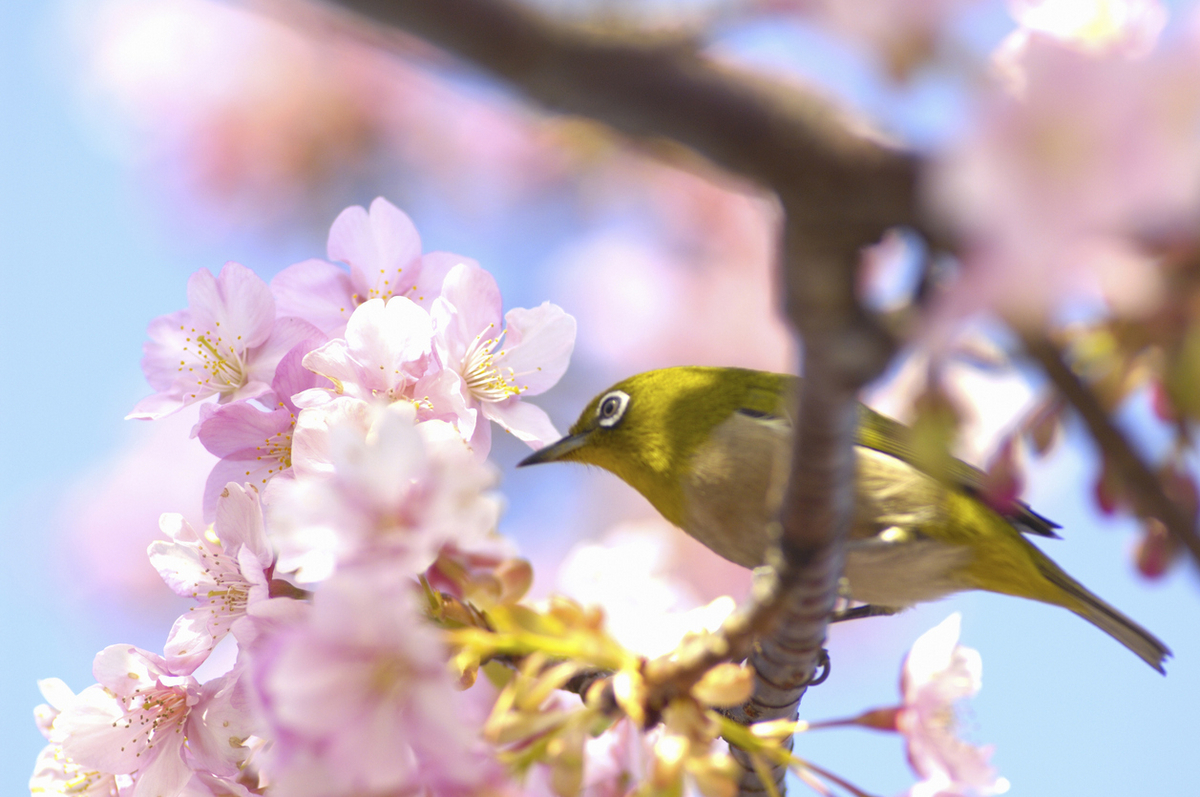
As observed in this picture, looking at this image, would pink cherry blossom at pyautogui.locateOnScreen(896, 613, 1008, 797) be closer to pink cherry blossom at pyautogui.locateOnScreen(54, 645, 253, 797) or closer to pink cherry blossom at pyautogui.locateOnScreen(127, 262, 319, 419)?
pink cherry blossom at pyautogui.locateOnScreen(54, 645, 253, 797)

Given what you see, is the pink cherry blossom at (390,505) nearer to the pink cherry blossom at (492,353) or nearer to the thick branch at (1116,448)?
the pink cherry blossom at (492,353)

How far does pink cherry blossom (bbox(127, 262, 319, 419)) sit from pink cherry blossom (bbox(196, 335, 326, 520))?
0.04 metres

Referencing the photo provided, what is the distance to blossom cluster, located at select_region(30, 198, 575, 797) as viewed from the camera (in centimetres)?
100

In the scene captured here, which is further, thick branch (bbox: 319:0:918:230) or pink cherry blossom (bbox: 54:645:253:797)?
pink cherry blossom (bbox: 54:645:253:797)

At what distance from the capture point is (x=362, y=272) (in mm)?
1733

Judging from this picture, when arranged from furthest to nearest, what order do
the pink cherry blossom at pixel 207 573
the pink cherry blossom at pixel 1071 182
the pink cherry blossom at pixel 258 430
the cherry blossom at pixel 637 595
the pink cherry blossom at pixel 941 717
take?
the cherry blossom at pixel 637 595, the pink cherry blossom at pixel 258 430, the pink cherry blossom at pixel 207 573, the pink cherry blossom at pixel 941 717, the pink cherry blossom at pixel 1071 182

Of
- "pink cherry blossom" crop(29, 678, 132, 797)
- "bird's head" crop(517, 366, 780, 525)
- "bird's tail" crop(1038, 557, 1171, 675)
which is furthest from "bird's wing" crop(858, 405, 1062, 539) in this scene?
"pink cherry blossom" crop(29, 678, 132, 797)

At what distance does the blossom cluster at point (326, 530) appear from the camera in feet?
3.29

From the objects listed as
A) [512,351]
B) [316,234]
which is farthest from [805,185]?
[316,234]

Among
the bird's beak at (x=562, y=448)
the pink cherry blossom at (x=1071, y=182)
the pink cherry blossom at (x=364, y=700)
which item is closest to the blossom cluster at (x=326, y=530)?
the pink cherry blossom at (x=364, y=700)

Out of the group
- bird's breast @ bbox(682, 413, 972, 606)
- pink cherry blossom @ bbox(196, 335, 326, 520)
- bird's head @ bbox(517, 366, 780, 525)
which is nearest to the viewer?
pink cherry blossom @ bbox(196, 335, 326, 520)

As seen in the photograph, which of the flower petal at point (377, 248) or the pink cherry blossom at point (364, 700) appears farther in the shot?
the flower petal at point (377, 248)

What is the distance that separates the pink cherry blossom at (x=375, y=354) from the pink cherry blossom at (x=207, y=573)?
0.70ft

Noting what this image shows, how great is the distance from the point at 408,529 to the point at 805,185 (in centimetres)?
62
